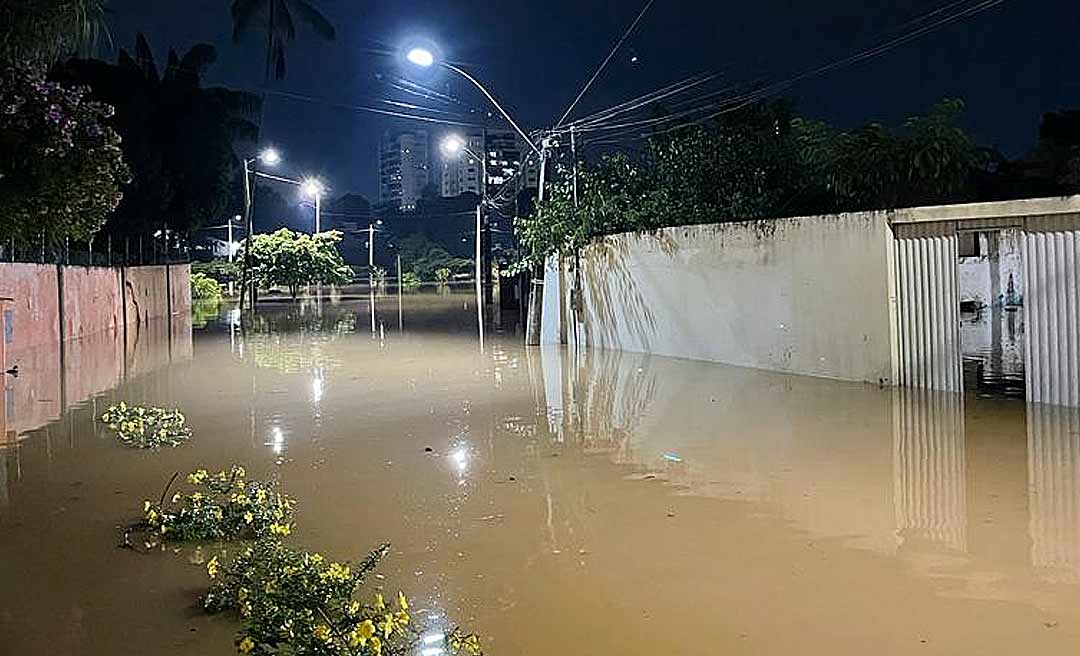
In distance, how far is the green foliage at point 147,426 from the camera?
10.6 m

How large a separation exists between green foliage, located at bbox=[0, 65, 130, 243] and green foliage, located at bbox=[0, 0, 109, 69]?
0.41 metres

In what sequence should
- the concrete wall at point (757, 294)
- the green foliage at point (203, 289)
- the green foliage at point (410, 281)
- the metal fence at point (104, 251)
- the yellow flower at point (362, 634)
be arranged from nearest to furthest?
the yellow flower at point (362, 634), the concrete wall at point (757, 294), the metal fence at point (104, 251), the green foliage at point (203, 289), the green foliage at point (410, 281)

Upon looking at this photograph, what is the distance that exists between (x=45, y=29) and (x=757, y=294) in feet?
32.8

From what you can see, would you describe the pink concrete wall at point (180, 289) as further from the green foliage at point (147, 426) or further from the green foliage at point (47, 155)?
the green foliage at point (147, 426)

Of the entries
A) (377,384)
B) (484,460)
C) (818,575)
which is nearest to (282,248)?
(377,384)

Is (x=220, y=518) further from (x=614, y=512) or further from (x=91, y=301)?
(x=91, y=301)

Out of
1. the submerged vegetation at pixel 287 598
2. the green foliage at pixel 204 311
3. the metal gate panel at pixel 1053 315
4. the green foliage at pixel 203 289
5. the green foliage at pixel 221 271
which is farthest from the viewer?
the green foliage at pixel 221 271

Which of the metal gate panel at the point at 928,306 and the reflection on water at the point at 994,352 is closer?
the metal gate panel at the point at 928,306

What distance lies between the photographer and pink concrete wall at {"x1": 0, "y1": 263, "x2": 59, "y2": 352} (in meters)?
19.4

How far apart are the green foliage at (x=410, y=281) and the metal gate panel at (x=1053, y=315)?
51584 mm

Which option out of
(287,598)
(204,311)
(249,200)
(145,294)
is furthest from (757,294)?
(204,311)

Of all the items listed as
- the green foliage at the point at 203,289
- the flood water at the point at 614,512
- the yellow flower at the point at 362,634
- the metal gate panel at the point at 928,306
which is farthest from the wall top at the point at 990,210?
the green foliage at the point at 203,289

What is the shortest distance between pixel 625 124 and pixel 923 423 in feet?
42.1

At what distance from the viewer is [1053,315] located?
1094cm
